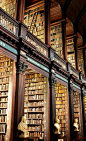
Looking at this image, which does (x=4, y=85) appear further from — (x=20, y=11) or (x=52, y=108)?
(x=20, y=11)

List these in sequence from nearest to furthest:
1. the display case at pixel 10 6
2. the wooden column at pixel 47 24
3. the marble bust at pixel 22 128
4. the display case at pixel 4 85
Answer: the marble bust at pixel 22 128 < the display case at pixel 4 85 < the display case at pixel 10 6 < the wooden column at pixel 47 24

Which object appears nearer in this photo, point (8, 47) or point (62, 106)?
Answer: point (8, 47)

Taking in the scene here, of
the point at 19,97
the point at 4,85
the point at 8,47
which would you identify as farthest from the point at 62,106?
the point at 8,47

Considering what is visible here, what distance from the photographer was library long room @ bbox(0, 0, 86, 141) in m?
5.74

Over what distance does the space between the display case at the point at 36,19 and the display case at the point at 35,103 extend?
2.39 m

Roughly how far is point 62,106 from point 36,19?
4.78 meters

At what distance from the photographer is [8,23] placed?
5.95 meters

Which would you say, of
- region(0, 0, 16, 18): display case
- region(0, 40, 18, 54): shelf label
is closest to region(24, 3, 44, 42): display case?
region(0, 0, 16, 18): display case

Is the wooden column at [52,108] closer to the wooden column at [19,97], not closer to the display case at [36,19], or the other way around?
the wooden column at [19,97]

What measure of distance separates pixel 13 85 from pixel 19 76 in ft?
1.16

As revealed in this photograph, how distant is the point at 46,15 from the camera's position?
905cm

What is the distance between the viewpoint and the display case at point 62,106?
9.65m

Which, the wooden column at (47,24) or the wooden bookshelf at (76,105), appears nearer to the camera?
the wooden column at (47,24)

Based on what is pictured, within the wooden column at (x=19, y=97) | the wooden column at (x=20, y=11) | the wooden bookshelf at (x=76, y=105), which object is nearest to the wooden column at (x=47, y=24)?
the wooden column at (x=20, y=11)
